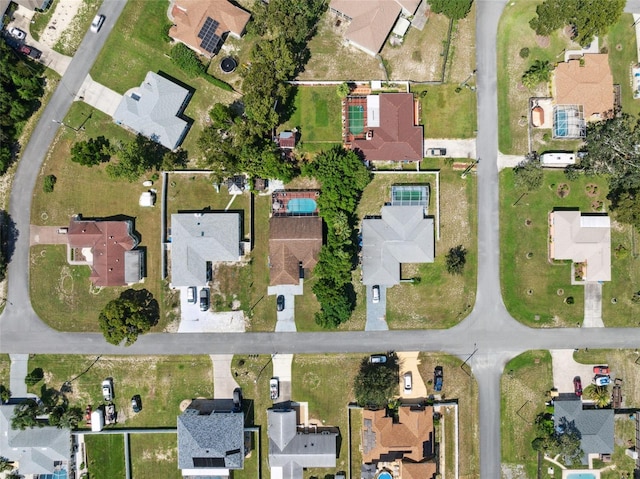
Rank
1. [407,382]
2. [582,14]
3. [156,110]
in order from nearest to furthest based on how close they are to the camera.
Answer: [582,14] → [156,110] → [407,382]

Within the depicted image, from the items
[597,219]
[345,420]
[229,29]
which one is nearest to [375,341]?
[345,420]

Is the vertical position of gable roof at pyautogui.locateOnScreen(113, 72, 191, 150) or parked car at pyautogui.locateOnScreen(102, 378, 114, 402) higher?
gable roof at pyautogui.locateOnScreen(113, 72, 191, 150)

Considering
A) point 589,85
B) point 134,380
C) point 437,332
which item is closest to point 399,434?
point 437,332

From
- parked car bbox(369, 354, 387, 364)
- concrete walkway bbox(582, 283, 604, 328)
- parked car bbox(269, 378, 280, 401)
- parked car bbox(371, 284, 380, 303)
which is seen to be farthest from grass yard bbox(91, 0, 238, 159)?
concrete walkway bbox(582, 283, 604, 328)

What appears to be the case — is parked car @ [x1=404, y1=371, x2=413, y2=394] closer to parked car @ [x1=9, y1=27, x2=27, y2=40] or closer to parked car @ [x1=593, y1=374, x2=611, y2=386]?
parked car @ [x1=593, y1=374, x2=611, y2=386]

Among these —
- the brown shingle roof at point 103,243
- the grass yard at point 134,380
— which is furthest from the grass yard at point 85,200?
the grass yard at point 134,380

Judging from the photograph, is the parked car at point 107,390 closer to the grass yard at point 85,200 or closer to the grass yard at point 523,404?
the grass yard at point 85,200

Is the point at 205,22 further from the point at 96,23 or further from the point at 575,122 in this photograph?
the point at 575,122
